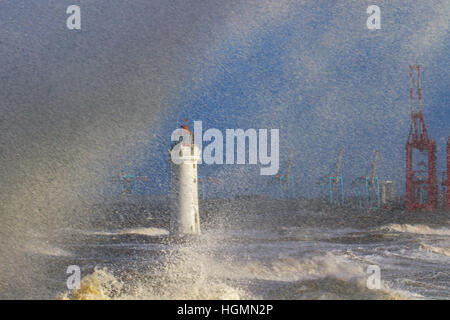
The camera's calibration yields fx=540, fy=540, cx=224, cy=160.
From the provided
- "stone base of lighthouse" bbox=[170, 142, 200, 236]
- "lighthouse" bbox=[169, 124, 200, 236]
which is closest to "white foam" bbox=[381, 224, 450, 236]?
"stone base of lighthouse" bbox=[170, 142, 200, 236]

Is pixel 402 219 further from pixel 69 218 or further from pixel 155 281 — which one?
pixel 155 281

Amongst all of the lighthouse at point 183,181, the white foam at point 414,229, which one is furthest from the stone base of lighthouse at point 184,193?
the white foam at point 414,229

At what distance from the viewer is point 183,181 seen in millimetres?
21750

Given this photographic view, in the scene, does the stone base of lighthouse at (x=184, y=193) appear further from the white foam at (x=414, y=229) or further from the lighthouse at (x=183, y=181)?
the white foam at (x=414, y=229)

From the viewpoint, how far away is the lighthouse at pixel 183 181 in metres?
21.7

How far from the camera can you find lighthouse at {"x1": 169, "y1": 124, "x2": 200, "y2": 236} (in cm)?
2169

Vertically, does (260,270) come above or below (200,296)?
below

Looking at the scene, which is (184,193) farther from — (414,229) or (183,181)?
(414,229)

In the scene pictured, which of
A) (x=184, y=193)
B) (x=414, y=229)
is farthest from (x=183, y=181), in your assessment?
(x=414, y=229)

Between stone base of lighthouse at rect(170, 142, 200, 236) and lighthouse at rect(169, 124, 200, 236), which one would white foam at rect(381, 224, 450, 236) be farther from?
lighthouse at rect(169, 124, 200, 236)

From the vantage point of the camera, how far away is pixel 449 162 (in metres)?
93.9

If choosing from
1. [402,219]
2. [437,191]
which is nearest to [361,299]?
[402,219]
